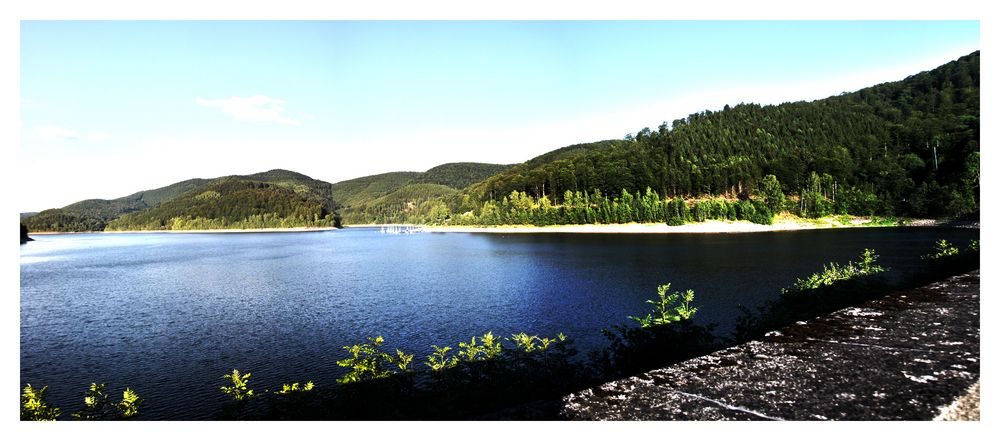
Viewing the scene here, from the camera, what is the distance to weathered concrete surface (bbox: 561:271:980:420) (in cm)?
405

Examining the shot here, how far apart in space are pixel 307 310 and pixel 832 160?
149 meters

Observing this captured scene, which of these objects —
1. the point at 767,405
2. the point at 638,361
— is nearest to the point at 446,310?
the point at 638,361

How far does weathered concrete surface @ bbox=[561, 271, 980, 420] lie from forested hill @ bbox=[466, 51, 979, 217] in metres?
121

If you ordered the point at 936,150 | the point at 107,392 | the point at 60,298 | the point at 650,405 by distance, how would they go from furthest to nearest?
the point at 936,150, the point at 60,298, the point at 107,392, the point at 650,405

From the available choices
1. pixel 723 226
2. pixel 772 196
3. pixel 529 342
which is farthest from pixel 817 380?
pixel 772 196

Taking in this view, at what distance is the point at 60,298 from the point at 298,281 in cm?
1666

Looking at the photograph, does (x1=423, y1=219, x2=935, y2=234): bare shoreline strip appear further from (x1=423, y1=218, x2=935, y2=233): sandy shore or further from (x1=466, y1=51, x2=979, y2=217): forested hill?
(x1=466, y1=51, x2=979, y2=217): forested hill

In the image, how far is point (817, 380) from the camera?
4.60 metres

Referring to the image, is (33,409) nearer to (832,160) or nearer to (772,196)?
(772,196)

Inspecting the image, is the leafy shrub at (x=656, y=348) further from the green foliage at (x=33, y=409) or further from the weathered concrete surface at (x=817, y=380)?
the green foliage at (x=33, y=409)

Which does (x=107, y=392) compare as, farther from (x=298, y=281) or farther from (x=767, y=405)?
(x=298, y=281)

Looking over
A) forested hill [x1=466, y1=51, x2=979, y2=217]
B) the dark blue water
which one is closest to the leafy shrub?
the dark blue water

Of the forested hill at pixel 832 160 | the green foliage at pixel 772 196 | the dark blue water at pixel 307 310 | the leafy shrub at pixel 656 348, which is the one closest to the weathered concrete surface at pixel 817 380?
the leafy shrub at pixel 656 348
